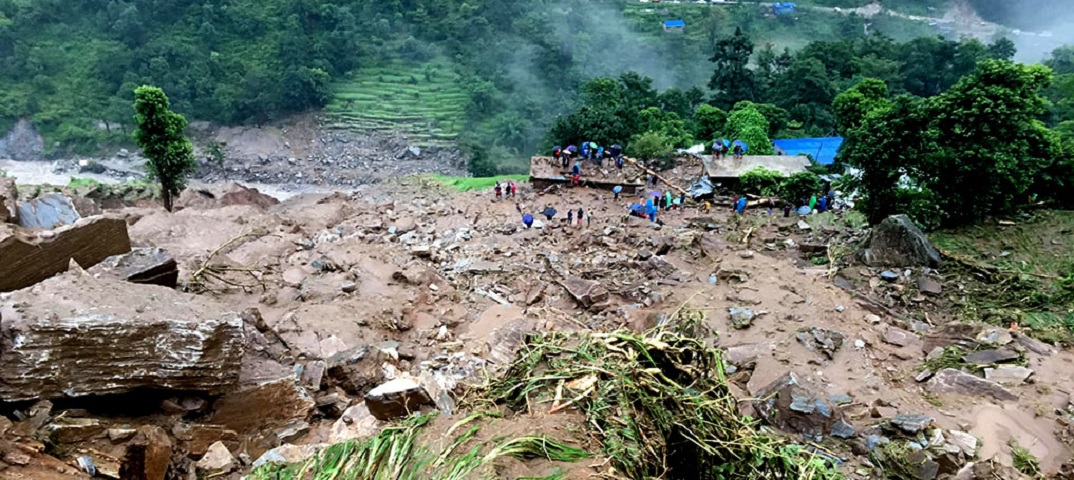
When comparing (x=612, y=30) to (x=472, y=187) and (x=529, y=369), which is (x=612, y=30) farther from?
(x=529, y=369)

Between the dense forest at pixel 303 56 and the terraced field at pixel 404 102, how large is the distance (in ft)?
1.19

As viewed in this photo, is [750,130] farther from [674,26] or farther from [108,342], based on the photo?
[674,26]

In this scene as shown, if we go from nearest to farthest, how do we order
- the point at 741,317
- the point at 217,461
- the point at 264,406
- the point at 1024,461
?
the point at 217,461 → the point at 264,406 → the point at 1024,461 → the point at 741,317

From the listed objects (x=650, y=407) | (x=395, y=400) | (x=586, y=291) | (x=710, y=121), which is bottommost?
(x=710, y=121)

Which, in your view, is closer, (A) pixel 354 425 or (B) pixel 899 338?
(A) pixel 354 425

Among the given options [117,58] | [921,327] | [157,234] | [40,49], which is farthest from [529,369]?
[40,49]

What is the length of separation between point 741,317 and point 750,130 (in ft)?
48.7

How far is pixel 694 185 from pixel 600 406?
1626cm

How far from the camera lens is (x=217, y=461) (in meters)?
4.14

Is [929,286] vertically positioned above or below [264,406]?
below

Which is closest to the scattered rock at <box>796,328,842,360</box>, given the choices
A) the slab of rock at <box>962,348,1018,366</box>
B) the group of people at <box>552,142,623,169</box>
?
the slab of rock at <box>962,348,1018,366</box>

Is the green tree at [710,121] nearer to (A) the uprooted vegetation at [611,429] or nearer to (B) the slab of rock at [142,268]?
(B) the slab of rock at [142,268]

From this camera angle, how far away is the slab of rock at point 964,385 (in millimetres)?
6699

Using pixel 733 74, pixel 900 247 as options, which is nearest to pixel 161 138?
pixel 900 247
